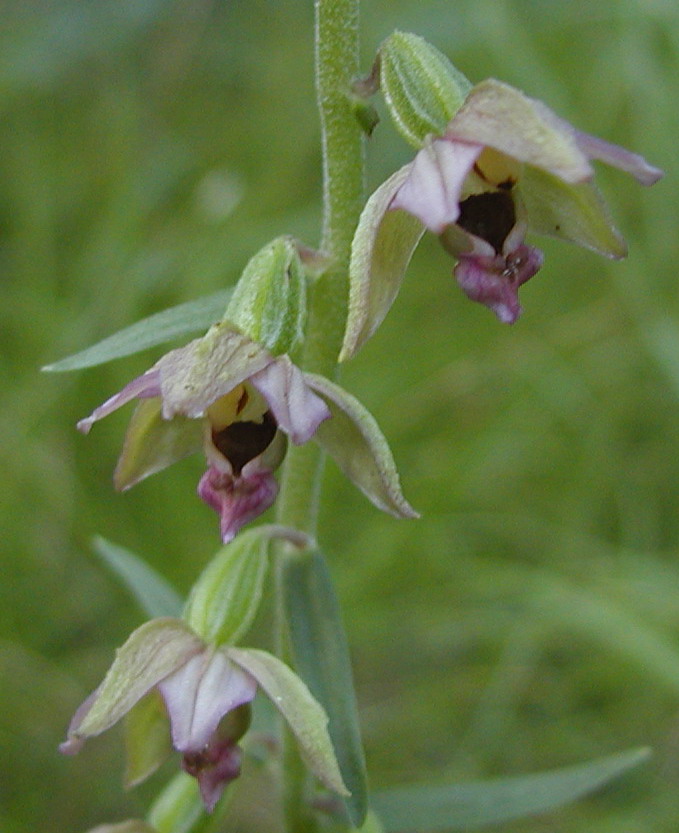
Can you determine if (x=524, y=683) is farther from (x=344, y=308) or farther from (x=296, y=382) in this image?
(x=296, y=382)

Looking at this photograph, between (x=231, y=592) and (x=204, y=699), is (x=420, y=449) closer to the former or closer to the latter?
(x=231, y=592)

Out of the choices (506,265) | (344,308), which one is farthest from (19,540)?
(506,265)

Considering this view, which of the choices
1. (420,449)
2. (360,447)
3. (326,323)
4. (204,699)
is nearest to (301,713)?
(204,699)

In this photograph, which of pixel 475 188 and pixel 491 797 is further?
pixel 491 797

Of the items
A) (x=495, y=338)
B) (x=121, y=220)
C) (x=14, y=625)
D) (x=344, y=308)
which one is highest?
(x=344, y=308)

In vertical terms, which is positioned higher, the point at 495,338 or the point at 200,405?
the point at 200,405

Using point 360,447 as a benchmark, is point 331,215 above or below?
above
